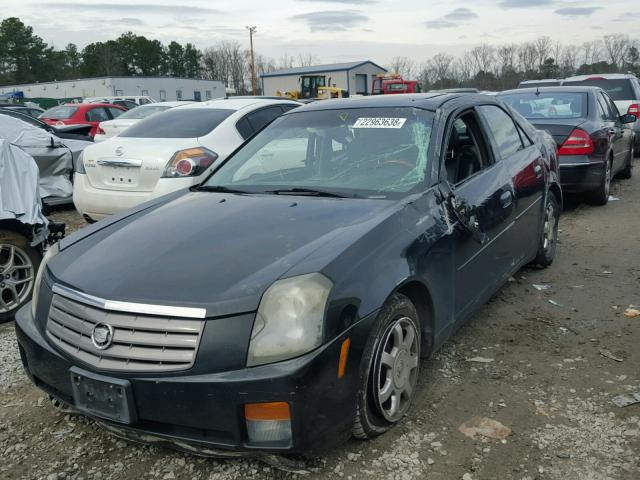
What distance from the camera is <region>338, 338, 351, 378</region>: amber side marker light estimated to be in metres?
2.34

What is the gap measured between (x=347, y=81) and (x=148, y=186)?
6857 centimetres

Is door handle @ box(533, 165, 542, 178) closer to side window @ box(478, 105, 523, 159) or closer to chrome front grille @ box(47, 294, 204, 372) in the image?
side window @ box(478, 105, 523, 159)

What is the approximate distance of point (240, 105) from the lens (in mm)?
7121

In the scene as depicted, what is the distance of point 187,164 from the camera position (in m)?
5.89

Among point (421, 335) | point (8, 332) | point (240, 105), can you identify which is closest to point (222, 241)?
point (421, 335)

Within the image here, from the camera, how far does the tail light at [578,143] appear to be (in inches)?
285

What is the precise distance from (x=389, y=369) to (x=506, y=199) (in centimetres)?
180

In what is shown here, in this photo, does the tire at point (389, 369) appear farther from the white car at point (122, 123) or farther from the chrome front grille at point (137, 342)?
the white car at point (122, 123)

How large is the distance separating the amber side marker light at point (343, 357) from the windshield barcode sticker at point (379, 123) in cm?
174

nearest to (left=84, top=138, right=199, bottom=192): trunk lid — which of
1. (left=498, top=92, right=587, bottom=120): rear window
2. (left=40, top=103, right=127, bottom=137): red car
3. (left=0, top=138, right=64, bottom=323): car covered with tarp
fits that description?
(left=0, top=138, right=64, bottom=323): car covered with tarp

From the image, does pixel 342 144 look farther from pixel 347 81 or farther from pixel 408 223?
pixel 347 81

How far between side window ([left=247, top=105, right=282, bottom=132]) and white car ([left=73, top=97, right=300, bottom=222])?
0.03 metres

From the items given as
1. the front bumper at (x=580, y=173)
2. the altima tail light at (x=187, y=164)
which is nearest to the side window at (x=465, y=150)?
the altima tail light at (x=187, y=164)

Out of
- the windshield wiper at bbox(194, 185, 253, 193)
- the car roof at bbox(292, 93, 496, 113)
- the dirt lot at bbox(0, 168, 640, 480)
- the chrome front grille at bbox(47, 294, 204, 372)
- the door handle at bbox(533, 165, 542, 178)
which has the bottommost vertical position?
the dirt lot at bbox(0, 168, 640, 480)
